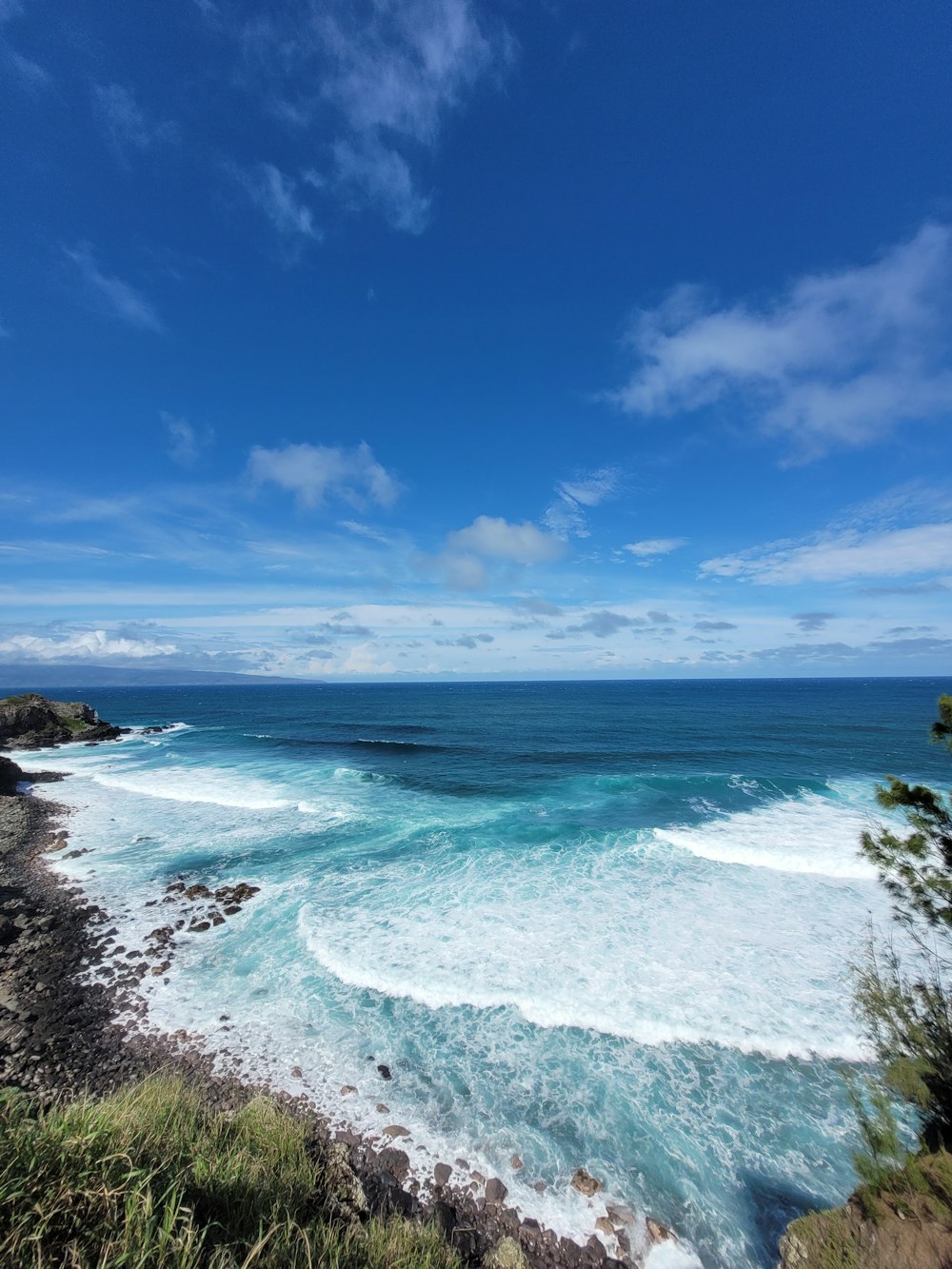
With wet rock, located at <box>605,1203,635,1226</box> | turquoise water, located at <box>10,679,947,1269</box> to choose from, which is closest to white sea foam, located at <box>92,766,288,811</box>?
turquoise water, located at <box>10,679,947,1269</box>

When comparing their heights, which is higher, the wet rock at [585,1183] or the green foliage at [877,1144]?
the green foliage at [877,1144]

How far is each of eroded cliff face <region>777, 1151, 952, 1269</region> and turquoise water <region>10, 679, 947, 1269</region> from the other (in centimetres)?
171

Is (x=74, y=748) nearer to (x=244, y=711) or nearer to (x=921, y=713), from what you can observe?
(x=244, y=711)

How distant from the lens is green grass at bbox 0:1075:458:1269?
13.6ft

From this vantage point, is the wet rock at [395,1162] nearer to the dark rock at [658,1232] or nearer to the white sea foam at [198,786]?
the dark rock at [658,1232]

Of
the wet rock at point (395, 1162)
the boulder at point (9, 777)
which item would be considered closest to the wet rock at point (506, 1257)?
the wet rock at point (395, 1162)

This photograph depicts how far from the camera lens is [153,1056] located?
423 inches

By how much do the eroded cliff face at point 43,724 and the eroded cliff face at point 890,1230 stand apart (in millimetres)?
65128

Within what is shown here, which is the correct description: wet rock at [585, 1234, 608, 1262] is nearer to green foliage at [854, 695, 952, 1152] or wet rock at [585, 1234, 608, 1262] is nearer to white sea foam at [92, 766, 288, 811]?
green foliage at [854, 695, 952, 1152]

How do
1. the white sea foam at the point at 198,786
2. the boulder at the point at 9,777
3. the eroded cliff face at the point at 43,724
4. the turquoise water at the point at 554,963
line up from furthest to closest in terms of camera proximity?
the eroded cliff face at the point at 43,724 → the boulder at the point at 9,777 → the white sea foam at the point at 198,786 → the turquoise water at the point at 554,963

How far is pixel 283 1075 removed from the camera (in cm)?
1031

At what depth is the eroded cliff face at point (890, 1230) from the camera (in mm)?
5551

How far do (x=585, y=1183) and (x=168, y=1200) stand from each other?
6.98 meters

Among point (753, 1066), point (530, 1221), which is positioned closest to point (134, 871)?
point (530, 1221)
